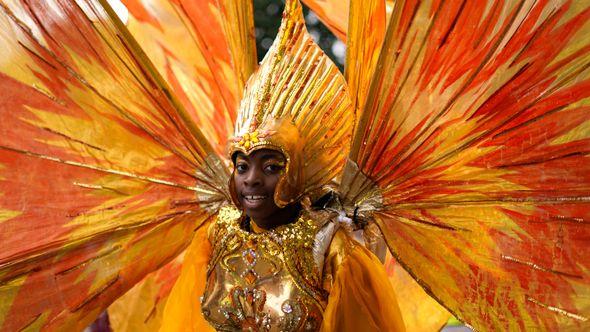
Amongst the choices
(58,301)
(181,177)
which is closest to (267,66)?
(181,177)

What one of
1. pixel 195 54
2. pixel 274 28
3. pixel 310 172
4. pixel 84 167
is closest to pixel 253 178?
pixel 310 172

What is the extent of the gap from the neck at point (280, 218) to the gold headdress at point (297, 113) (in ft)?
0.27

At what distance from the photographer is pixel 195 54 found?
4633 millimetres

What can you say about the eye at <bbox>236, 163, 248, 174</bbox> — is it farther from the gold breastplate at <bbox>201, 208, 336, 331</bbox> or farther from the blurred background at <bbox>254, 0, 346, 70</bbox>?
the blurred background at <bbox>254, 0, 346, 70</bbox>

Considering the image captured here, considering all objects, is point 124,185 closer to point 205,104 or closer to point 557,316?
point 205,104

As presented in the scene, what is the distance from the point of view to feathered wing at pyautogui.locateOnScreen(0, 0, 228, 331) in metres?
3.95

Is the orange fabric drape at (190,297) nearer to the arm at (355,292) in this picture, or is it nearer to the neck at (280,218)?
the neck at (280,218)

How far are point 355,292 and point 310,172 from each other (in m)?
0.50

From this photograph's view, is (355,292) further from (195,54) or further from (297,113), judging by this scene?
(195,54)

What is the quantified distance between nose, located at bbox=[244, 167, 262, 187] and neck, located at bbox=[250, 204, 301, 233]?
0.59 feet

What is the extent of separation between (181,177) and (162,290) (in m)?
0.64

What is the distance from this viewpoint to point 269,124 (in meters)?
3.67

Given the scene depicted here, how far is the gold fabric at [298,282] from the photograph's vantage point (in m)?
3.63

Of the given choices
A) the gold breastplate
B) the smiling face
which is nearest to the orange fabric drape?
the gold breastplate
